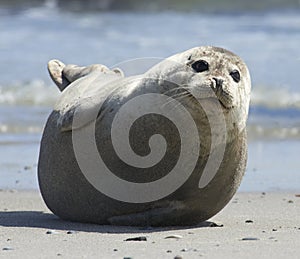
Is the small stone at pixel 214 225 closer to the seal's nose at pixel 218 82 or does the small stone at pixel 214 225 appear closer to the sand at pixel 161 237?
the sand at pixel 161 237

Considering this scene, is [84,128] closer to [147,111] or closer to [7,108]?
[147,111]

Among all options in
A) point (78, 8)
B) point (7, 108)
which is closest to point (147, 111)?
point (7, 108)

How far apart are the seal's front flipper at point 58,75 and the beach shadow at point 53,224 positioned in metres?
1.04

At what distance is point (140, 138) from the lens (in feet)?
17.4

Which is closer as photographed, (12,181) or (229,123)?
(229,123)

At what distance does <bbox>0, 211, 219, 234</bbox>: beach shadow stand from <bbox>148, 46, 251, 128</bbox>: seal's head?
2.40 ft

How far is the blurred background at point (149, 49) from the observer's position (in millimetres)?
8477

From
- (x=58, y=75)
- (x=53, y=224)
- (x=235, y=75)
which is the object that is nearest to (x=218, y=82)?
(x=235, y=75)

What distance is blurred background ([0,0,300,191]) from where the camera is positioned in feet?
27.8

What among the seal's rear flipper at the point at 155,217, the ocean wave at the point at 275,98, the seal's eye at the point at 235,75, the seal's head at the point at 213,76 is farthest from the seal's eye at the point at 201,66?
the ocean wave at the point at 275,98

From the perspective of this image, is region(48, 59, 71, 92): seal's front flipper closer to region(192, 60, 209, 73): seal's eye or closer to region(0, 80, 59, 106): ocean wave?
region(192, 60, 209, 73): seal's eye

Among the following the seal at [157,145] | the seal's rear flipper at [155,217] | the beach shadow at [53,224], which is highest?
the seal at [157,145]

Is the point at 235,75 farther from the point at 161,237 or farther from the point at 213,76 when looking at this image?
the point at 161,237

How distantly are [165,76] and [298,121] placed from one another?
5644 millimetres
